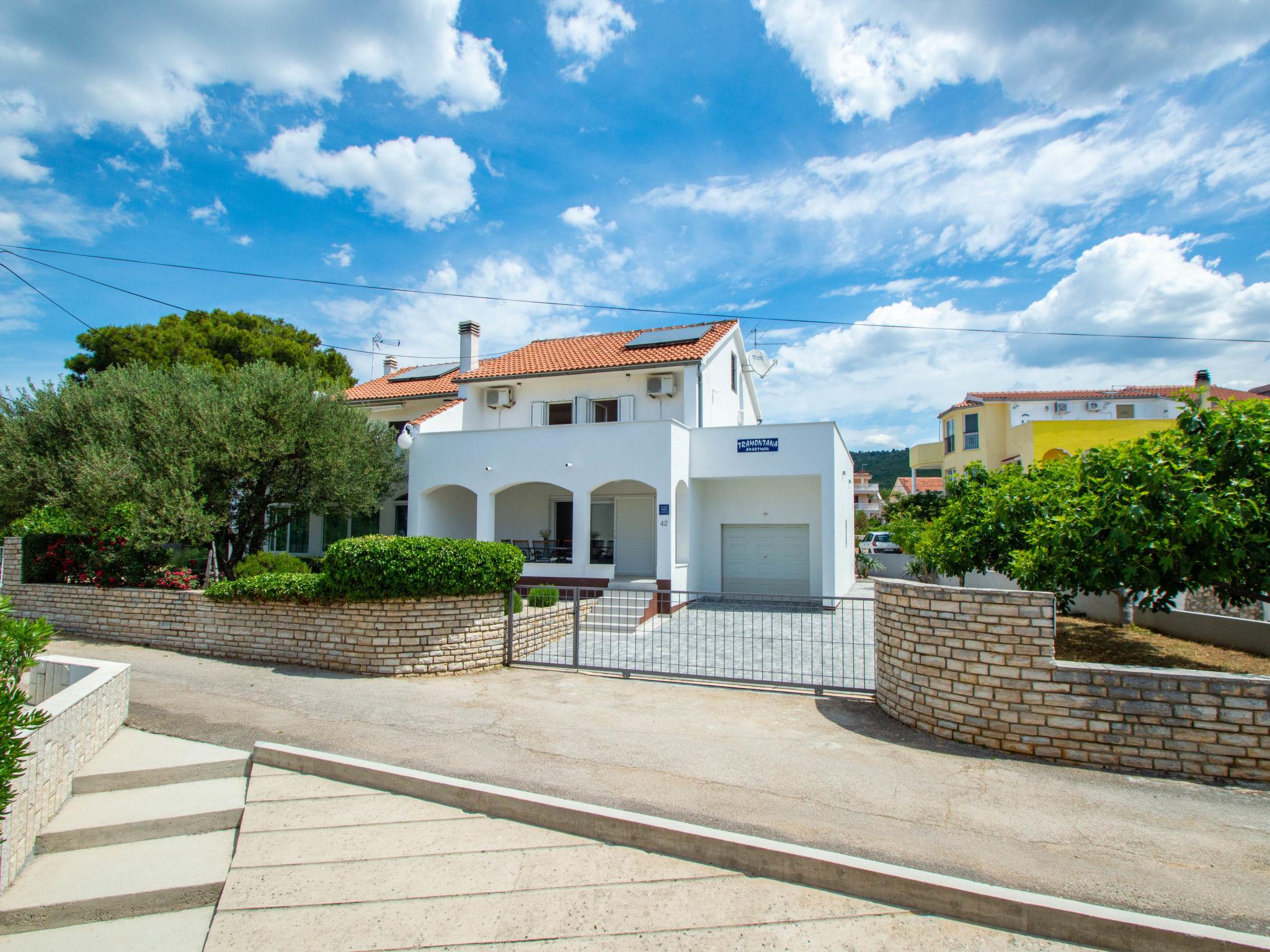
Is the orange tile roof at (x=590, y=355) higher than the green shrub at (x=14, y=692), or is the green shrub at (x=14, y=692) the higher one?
the orange tile roof at (x=590, y=355)

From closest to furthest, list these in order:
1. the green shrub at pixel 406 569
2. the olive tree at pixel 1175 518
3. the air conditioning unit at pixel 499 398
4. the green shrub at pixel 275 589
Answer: the olive tree at pixel 1175 518 → the green shrub at pixel 406 569 → the green shrub at pixel 275 589 → the air conditioning unit at pixel 499 398

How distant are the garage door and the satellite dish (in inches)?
325

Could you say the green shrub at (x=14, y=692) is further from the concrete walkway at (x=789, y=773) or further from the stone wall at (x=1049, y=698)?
the stone wall at (x=1049, y=698)

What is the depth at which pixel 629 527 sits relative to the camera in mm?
18641

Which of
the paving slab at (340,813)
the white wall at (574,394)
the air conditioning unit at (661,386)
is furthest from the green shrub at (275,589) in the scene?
the air conditioning unit at (661,386)

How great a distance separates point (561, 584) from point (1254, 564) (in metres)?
12.6

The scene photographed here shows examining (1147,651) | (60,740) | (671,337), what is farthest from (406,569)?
(671,337)

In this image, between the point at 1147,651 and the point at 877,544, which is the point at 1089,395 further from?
the point at 1147,651

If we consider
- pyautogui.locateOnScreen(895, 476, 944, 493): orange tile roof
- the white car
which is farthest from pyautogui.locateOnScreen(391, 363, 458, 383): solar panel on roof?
pyautogui.locateOnScreen(895, 476, 944, 493): orange tile roof

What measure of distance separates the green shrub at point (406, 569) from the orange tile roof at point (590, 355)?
9846mm

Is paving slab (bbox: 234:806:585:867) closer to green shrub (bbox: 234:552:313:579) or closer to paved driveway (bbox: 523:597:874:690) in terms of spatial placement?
paved driveway (bbox: 523:597:874:690)

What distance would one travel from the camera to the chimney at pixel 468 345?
2252cm

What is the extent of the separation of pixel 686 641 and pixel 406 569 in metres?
5.08

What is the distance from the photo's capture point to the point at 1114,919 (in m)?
3.61
